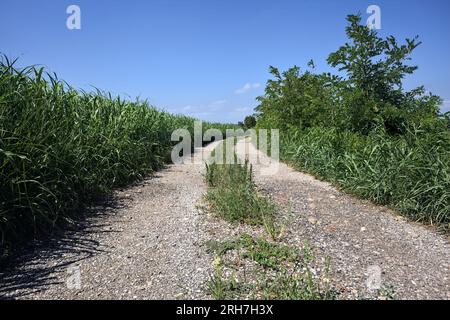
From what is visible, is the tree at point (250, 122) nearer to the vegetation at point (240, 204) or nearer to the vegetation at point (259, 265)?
the vegetation at point (240, 204)

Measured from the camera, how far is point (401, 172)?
4.26 m

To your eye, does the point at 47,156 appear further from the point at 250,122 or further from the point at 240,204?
the point at 250,122

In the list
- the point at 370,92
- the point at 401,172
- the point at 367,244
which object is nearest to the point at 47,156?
the point at 367,244

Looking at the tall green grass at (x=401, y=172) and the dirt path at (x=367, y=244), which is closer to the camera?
the dirt path at (x=367, y=244)

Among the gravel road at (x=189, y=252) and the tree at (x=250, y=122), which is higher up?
the tree at (x=250, y=122)

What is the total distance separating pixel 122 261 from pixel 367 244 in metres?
→ 2.19

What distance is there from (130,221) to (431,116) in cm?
496

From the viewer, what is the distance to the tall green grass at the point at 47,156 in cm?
313

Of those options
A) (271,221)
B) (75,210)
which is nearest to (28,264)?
(75,210)

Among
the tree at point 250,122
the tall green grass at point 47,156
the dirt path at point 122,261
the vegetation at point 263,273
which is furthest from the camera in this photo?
the tree at point 250,122

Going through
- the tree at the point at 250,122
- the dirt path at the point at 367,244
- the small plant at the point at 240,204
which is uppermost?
the tree at the point at 250,122

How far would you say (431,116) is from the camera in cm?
567

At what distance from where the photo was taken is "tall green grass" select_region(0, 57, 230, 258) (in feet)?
10.3

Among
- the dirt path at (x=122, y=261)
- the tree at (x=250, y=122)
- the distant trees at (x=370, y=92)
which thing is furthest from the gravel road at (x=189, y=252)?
the tree at (x=250, y=122)
